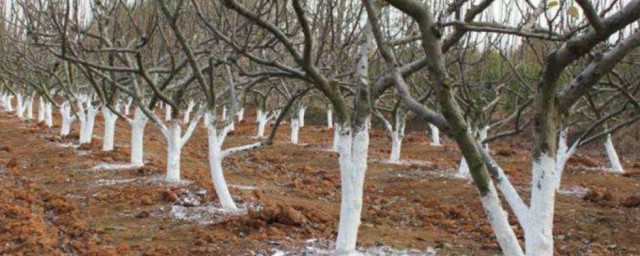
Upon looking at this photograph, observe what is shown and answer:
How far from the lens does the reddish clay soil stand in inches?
325

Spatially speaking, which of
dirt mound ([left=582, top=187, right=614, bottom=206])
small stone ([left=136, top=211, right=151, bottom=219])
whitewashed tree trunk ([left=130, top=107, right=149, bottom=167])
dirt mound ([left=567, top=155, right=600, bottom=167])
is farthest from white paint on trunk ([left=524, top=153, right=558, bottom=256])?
dirt mound ([left=567, top=155, right=600, bottom=167])

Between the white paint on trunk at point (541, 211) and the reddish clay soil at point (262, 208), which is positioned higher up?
the white paint on trunk at point (541, 211)

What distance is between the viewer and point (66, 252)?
7.40m

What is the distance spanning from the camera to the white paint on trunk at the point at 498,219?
440 cm

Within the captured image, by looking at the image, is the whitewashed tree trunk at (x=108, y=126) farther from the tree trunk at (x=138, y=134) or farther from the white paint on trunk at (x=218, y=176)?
the white paint on trunk at (x=218, y=176)

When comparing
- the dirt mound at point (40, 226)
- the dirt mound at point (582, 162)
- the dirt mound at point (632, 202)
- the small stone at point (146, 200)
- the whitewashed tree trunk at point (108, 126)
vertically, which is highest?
the whitewashed tree trunk at point (108, 126)

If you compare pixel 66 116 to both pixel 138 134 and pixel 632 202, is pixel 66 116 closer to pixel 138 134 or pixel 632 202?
pixel 138 134

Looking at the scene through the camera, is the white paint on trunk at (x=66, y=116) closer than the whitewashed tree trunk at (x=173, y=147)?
No

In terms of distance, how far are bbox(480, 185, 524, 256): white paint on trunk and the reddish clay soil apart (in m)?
3.82

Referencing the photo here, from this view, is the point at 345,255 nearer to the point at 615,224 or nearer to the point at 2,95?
the point at 615,224

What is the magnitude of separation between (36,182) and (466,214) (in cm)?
888

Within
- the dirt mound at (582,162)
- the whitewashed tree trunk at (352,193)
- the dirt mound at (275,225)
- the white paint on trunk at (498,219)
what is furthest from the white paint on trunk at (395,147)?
the white paint on trunk at (498,219)

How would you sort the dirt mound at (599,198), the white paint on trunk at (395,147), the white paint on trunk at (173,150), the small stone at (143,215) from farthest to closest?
1. the white paint on trunk at (395,147)
2. the dirt mound at (599,198)
3. the white paint on trunk at (173,150)
4. the small stone at (143,215)

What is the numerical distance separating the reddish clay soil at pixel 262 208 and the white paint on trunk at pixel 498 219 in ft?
12.5
